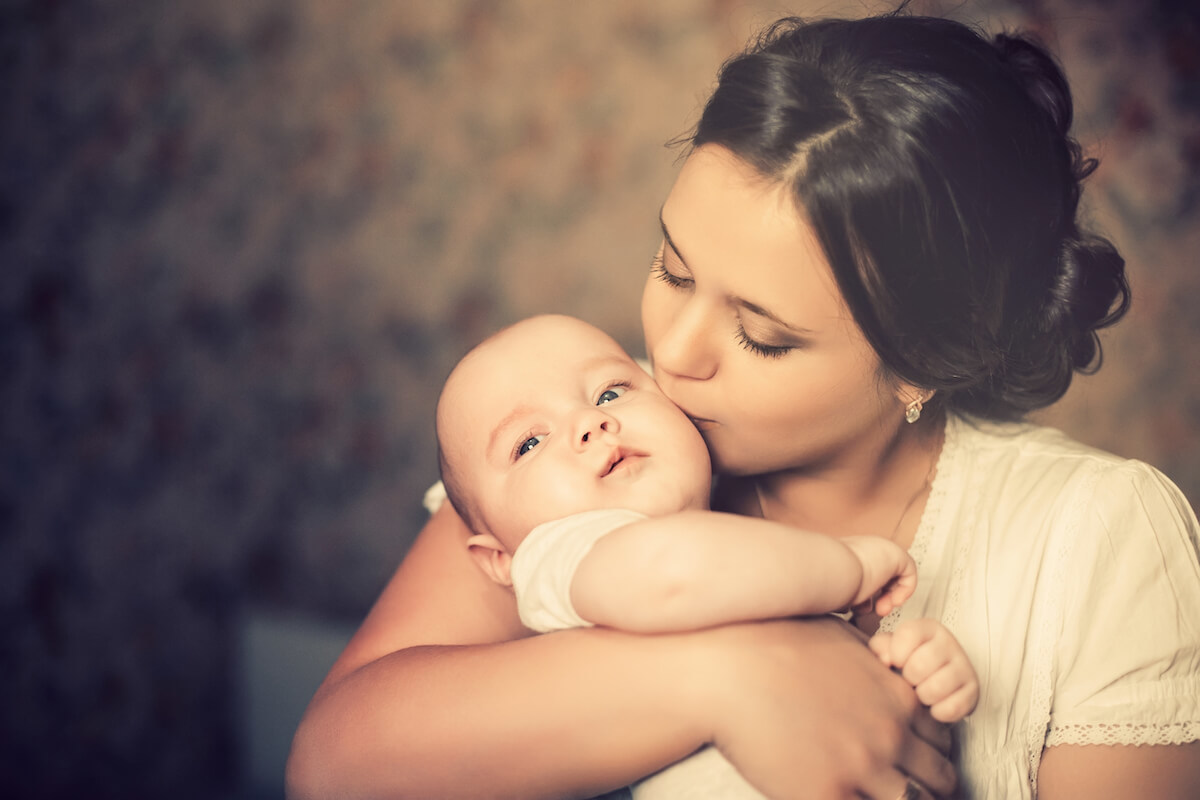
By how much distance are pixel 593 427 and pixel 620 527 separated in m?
0.17

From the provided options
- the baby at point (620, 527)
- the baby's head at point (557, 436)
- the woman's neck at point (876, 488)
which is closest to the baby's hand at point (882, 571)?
the baby at point (620, 527)

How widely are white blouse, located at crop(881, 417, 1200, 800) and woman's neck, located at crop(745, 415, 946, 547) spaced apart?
9cm

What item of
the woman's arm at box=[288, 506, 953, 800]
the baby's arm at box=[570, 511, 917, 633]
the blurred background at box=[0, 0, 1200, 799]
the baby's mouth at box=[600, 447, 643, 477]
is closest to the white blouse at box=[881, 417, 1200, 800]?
the woman's arm at box=[288, 506, 953, 800]

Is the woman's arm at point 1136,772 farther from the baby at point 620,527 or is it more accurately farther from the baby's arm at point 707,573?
the baby's arm at point 707,573

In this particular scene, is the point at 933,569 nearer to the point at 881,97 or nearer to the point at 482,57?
the point at 881,97

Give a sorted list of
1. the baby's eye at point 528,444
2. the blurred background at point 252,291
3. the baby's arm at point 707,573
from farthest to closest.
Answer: the blurred background at point 252,291 → the baby's eye at point 528,444 → the baby's arm at point 707,573

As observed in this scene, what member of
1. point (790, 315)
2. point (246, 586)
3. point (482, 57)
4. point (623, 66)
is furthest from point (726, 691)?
point (246, 586)

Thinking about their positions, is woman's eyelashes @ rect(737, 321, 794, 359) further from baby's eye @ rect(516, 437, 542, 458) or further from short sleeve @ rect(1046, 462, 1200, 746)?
short sleeve @ rect(1046, 462, 1200, 746)

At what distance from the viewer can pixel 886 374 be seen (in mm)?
990

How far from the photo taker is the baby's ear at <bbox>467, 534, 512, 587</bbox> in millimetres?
1004

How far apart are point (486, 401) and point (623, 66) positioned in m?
1.16

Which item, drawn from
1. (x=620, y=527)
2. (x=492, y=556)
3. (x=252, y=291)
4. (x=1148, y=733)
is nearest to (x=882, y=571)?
(x=620, y=527)

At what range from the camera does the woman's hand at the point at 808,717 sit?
30.3 inches

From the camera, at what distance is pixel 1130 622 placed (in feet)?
2.94
